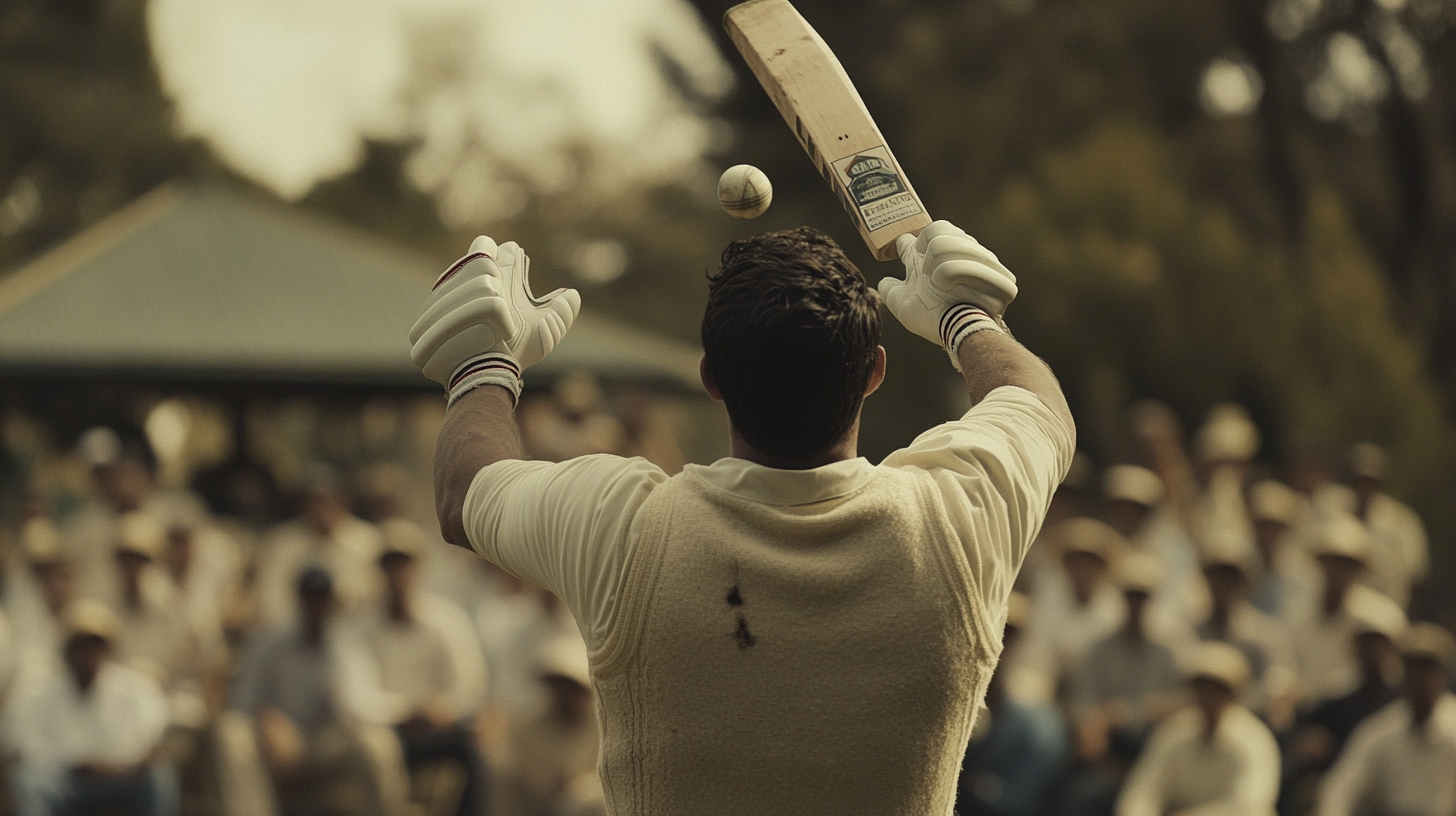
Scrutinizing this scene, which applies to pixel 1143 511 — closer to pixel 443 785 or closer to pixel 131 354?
pixel 443 785

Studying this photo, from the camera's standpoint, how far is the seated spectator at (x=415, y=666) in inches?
322

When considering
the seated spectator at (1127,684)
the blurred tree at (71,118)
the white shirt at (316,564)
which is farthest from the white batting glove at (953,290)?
the blurred tree at (71,118)

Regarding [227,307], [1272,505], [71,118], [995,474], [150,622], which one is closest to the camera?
[995,474]

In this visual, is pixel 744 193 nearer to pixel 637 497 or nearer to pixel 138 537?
pixel 637 497

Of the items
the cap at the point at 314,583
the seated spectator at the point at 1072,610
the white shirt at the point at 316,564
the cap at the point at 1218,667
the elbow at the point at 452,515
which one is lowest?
the seated spectator at the point at 1072,610

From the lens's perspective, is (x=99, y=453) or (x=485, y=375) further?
(x=99, y=453)

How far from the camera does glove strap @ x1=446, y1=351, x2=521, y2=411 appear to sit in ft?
7.81

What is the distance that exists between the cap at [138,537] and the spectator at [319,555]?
0.67m

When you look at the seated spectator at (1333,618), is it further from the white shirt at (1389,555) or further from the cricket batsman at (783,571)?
the cricket batsman at (783,571)

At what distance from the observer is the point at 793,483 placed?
2070 millimetres

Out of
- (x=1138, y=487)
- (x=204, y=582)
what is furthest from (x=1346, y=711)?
(x=204, y=582)

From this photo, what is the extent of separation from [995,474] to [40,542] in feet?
27.4

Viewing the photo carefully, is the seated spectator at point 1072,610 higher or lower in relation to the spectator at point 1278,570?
higher

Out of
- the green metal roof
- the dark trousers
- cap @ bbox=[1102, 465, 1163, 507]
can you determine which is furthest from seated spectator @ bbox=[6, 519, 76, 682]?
cap @ bbox=[1102, 465, 1163, 507]
